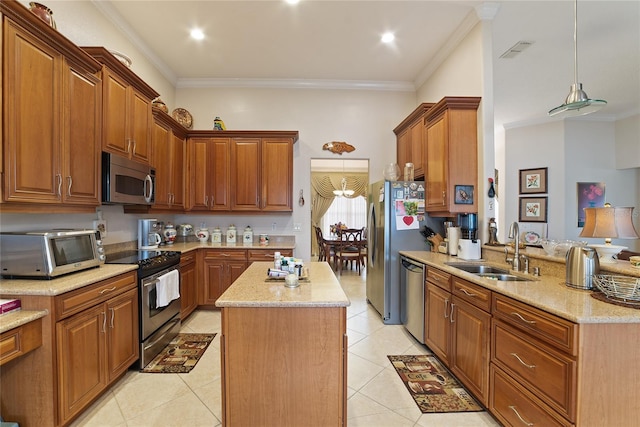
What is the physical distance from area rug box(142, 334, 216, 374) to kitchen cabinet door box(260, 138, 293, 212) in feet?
5.96

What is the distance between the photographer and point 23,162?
65.7 inches

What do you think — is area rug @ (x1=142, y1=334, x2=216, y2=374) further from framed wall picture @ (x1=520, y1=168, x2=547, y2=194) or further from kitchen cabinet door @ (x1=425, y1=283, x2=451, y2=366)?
framed wall picture @ (x1=520, y1=168, x2=547, y2=194)

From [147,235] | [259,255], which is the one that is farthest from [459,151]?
[147,235]

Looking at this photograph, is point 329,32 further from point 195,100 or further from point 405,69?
point 195,100

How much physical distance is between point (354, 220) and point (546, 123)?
205 inches

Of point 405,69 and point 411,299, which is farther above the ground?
point 405,69

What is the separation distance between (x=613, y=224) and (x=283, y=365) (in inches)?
83.1

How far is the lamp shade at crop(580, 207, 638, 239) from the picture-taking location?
173 cm

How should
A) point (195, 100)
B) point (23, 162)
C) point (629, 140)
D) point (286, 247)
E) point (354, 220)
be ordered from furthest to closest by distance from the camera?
point (354, 220), point (629, 140), point (195, 100), point (286, 247), point (23, 162)

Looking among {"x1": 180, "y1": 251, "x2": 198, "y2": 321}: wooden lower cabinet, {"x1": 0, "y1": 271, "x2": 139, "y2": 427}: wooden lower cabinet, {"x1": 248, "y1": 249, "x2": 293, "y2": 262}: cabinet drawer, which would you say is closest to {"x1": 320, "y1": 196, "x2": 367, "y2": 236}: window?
{"x1": 248, "y1": 249, "x2": 293, "y2": 262}: cabinet drawer

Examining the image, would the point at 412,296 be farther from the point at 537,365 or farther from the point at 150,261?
the point at 150,261

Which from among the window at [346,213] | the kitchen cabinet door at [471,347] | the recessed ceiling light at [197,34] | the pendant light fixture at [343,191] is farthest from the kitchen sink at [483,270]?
the window at [346,213]

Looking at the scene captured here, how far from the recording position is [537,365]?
149cm

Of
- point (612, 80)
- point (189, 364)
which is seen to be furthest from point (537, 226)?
point (189, 364)
